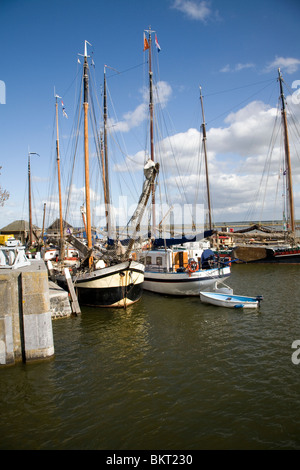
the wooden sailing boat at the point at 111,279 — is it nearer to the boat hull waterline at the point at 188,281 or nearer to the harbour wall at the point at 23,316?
the boat hull waterline at the point at 188,281

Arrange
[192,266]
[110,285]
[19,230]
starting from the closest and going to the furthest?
[110,285], [192,266], [19,230]

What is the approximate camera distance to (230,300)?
18.3m

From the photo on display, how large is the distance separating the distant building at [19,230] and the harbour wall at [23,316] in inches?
2071

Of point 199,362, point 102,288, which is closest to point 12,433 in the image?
point 199,362

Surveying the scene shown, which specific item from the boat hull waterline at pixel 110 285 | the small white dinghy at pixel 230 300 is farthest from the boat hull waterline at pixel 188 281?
the boat hull waterline at pixel 110 285

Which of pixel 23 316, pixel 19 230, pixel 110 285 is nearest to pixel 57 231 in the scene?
pixel 19 230

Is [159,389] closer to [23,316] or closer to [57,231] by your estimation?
[23,316]

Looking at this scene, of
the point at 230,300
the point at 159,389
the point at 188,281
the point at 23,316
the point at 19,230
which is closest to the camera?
the point at 159,389

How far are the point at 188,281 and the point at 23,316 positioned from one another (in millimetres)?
13584

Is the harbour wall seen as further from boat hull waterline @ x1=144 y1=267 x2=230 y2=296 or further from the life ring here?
the life ring

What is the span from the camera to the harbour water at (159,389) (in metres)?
6.77

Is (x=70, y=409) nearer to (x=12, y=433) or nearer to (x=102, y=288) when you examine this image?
(x=12, y=433)
